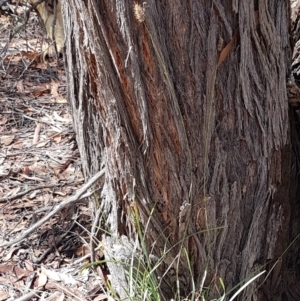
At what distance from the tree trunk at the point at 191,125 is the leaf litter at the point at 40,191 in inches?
17.3

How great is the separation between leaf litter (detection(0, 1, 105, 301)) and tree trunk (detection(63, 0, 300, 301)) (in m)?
0.44

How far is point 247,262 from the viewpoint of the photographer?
1.97 m

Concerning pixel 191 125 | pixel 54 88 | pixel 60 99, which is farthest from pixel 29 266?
pixel 54 88

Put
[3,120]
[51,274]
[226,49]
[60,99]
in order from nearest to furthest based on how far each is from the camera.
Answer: [226,49]
[51,274]
[3,120]
[60,99]

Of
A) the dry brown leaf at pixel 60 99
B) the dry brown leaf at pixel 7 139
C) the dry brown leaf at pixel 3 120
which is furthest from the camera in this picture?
the dry brown leaf at pixel 60 99

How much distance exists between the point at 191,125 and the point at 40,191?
1335mm

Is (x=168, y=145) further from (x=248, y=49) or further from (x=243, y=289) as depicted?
(x=243, y=289)

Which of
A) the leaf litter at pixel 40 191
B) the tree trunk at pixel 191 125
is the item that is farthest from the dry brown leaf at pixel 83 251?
the tree trunk at pixel 191 125

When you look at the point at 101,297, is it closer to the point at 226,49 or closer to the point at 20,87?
the point at 226,49

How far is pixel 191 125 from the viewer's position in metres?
1.78

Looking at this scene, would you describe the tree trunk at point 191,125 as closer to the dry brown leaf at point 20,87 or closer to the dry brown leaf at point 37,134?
the dry brown leaf at point 37,134

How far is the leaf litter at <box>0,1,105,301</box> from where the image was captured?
2307mm

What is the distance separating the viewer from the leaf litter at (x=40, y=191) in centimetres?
231

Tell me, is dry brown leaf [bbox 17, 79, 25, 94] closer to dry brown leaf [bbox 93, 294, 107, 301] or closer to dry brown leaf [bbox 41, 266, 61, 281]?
dry brown leaf [bbox 41, 266, 61, 281]
